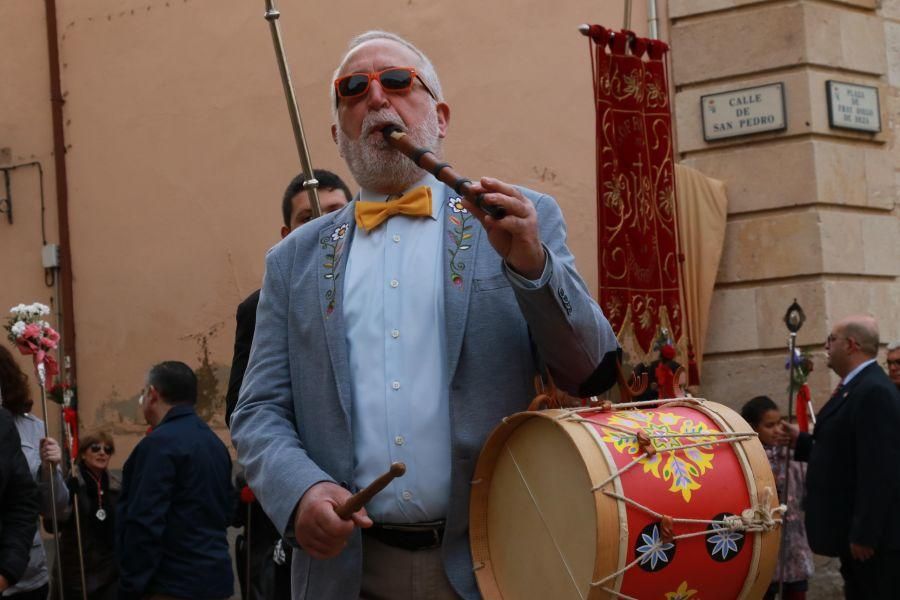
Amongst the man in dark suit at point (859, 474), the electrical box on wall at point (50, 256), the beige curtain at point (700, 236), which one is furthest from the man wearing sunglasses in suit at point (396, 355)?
the electrical box on wall at point (50, 256)

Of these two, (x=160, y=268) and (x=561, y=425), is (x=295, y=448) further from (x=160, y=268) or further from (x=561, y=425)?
(x=160, y=268)

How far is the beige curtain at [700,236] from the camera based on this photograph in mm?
8984

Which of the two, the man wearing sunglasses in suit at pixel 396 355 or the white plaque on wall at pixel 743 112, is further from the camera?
the white plaque on wall at pixel 743 112

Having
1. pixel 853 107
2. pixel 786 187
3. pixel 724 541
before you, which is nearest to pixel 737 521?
pixel 724 541

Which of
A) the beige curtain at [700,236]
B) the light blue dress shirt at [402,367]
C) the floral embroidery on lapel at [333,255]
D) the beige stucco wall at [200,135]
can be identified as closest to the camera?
the light blue dress shirt at [402,367]

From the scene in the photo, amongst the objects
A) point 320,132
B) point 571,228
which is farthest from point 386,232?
point 320,132

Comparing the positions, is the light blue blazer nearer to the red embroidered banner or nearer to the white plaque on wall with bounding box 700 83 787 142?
the red embroidered banner

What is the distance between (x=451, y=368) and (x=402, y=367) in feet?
0.39

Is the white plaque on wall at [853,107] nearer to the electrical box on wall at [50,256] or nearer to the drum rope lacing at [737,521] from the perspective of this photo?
the electrical box on wall at [50,256]

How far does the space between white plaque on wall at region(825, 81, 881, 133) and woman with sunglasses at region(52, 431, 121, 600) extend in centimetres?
499

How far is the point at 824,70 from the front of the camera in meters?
9.21

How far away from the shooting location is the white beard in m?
2.96

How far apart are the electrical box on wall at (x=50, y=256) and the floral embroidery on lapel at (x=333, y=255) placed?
9.75 m

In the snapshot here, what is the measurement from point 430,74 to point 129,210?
368 inches
